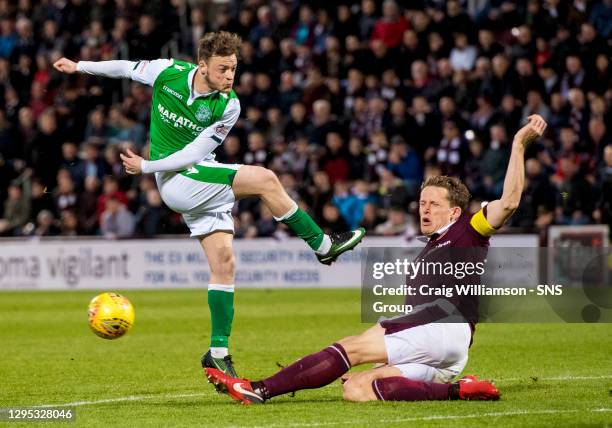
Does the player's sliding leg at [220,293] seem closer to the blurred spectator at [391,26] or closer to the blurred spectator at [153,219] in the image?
the blurred spectator at [153,219]

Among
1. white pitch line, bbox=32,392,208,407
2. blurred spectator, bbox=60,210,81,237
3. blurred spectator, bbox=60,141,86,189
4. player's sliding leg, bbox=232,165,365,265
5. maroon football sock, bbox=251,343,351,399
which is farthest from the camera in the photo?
blurred spectator, bbox=60,141,86,189

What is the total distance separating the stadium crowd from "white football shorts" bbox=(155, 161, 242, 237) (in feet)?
33.1

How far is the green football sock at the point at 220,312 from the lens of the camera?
888 cm

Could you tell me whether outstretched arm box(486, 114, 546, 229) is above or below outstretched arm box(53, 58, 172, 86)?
below

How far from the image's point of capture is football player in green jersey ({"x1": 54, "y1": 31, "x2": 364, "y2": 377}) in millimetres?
8820

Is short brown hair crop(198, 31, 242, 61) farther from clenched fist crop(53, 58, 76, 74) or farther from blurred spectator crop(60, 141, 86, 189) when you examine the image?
blurred spectator crop(60, 141, 86, 189)

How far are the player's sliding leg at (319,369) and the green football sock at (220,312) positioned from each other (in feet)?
3.82

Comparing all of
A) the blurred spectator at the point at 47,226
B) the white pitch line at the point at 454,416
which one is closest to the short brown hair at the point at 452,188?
the white pitch line at the point at 454,416

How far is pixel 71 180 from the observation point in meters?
22.2

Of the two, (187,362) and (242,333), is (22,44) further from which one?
(187,362)

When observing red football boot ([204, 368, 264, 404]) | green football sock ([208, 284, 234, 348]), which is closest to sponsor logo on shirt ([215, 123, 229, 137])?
green football sock ([208, 284, 234, 348])

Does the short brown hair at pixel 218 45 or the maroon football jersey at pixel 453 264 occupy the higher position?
the short brown hair at pixel 218 45

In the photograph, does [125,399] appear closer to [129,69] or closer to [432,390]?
[432,390]

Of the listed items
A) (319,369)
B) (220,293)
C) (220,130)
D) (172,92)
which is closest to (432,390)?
(319,369)
